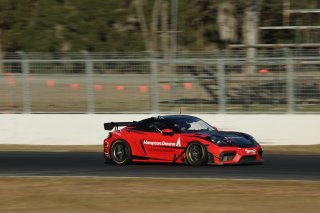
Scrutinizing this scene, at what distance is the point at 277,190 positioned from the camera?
12.4 meters

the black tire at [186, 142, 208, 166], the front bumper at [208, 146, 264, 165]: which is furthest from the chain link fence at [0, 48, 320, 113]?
the black tire at [186, 142, 208, 166]

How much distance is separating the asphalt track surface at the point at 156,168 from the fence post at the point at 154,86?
4.34m

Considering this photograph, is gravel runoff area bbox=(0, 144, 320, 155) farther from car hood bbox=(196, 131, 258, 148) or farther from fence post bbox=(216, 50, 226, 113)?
car hood bbox=(196, 131, 258, 148)

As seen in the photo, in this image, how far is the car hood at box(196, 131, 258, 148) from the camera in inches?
618

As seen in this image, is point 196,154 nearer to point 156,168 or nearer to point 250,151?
point 156,168

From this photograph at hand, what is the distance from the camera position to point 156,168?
1597cm

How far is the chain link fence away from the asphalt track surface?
345 centimetres

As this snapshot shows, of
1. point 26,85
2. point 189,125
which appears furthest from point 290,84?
point 26,85

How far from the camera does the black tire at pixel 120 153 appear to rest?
1672 centimetres

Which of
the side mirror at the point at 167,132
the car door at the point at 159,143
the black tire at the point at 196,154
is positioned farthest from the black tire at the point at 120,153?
the black tire at the point at 196,154

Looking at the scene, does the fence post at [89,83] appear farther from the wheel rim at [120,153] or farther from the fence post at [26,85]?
the wheel rim at [120,153]

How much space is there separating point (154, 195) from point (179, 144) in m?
3.87

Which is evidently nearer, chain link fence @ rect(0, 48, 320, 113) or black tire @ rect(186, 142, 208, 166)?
black tire @ rect(186, 142, 208, 166)

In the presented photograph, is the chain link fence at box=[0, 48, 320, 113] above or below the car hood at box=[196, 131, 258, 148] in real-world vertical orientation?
above
